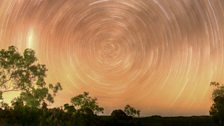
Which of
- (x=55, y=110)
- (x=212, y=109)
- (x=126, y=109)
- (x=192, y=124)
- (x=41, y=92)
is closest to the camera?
(x=41, y=92)

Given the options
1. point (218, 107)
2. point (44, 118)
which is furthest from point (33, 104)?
point (218, 107)

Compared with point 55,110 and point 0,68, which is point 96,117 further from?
point 0,68

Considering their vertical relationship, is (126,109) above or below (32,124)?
above

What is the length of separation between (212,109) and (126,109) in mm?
18289

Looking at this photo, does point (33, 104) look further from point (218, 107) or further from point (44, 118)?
point (218, 107)

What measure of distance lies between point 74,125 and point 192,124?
5987 cm

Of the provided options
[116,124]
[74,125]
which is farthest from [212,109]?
[74,125]

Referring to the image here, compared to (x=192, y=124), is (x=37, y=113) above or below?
below

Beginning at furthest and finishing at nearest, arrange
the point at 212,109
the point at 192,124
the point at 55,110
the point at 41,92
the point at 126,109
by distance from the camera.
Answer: the point at 192,124 → the point at 126,109 → the point at 212,109 → the point at 55,110 → the point at 41,92

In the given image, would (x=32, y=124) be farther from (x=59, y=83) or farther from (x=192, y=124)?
(x=192, y=124)

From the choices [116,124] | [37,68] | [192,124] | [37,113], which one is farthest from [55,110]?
[192,124]

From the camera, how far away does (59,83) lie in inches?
2559

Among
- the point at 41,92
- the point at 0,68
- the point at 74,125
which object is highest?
the point at 0,68

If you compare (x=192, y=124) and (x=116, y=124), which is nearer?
(x=116, y=124)
